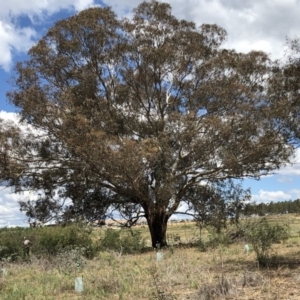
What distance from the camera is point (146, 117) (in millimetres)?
21719

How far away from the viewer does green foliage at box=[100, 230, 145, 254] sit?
19109mm

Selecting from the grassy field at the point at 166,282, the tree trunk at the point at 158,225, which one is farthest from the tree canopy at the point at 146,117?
the grassy field at the point at 166,282

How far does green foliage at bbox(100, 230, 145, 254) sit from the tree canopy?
1735 millimetres

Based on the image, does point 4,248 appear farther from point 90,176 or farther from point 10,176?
point 90,176

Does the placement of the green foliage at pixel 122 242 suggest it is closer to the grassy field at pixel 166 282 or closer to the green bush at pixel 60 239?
the green bush at pixel 60 239

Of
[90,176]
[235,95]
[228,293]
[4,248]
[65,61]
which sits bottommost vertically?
[228,293]

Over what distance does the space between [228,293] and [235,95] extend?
13993 mm

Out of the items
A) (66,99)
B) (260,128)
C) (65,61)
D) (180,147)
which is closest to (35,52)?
(65,61)

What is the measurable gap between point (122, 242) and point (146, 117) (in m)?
→ 5.82

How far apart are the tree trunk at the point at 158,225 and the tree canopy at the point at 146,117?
5 cm

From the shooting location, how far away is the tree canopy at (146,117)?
19594 millimetres

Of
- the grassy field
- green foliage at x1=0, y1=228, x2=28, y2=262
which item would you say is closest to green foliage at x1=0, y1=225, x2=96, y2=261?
green foliage at x1=0, y1=228, x2=28, y2=262

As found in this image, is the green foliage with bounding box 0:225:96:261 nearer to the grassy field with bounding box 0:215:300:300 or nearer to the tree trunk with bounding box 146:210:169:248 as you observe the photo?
the tree trunk with bounding box 146:210:169:248

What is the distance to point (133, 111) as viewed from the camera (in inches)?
861
